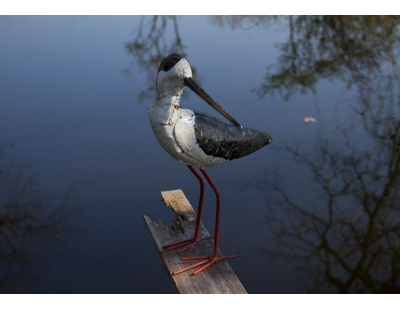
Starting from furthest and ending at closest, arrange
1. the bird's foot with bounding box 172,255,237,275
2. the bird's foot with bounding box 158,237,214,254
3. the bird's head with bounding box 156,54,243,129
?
1. the bird's foot with bounding box 158,237,214,254
2. the bird's foot with bounding box 172,255,237,275
3. the bird's head with bounding box 156,54,243,129

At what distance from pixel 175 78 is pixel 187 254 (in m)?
1.03

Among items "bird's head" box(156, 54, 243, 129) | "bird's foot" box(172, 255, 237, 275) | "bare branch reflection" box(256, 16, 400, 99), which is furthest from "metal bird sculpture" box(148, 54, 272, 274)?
"bare branch reflection" box(256, 16, 400, 99)

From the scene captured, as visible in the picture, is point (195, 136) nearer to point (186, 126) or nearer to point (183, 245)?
point (186, 126)

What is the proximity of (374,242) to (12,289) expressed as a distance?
2.36 metres

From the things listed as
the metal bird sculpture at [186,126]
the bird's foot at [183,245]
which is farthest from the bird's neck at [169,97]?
the bird's foot at [183,245]

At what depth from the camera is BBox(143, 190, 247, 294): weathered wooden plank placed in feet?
9.07

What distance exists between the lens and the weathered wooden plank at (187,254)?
2766mm

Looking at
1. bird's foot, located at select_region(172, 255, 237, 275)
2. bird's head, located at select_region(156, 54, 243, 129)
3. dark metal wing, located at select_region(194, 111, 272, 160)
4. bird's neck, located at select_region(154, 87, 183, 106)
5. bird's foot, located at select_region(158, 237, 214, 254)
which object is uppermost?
bird's head, located at select_region(156, 54, 243, 129)

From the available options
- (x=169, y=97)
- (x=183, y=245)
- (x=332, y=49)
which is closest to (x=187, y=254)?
(x=183, y=245)

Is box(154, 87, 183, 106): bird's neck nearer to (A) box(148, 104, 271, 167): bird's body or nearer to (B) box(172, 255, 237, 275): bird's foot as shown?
(A) box(148, 104, 271, 167): bird's body

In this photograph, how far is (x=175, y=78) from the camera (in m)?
2.63

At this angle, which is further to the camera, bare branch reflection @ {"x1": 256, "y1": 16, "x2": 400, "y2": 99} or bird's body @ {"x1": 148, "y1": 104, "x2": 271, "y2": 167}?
bare branch reflection @ {"x1": 256, "y1": 16, "x2": 400, "y2": 99}

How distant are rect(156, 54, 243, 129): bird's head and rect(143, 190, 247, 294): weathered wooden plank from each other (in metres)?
0.86

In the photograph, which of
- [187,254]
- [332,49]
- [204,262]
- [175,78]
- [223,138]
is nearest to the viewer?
[175,78]
